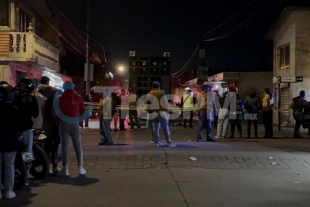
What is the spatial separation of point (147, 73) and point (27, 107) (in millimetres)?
16891

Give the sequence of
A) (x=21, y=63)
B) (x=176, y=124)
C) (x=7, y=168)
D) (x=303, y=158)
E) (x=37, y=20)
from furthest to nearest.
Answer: (x=37, y=20)
(x=176, y=124)
(x=21, y=63)
(x=303, y=158)
(x=7, y=168)

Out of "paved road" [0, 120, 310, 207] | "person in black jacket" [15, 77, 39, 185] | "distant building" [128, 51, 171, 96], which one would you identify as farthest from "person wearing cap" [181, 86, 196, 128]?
"person in black jacket" [15, 77, 39, 185]

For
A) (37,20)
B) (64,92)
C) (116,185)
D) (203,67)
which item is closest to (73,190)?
(116,185)

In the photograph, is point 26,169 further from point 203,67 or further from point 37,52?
point 203,67

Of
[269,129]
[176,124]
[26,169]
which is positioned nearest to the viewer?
[26,169]

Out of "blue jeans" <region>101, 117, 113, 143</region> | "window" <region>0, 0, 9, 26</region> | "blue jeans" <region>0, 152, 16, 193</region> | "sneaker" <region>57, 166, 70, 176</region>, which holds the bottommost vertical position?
"sneaker" <region>57, 166, 70, 176</region>

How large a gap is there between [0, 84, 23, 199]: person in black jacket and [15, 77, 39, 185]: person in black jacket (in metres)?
0.57

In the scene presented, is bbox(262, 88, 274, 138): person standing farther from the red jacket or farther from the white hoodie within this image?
the white hoodie

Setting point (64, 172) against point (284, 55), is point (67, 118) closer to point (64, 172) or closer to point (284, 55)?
point (64, 172)

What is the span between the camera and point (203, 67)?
27.1 meters

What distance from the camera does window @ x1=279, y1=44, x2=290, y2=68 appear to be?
25.1 meters

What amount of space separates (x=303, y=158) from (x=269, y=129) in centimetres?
528

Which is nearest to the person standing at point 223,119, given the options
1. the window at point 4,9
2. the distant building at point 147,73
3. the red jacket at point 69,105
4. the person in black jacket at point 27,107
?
the red jacket at point 69,105

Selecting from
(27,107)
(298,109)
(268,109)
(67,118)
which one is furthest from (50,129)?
(298,109)
